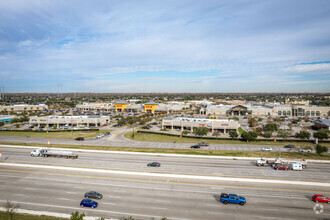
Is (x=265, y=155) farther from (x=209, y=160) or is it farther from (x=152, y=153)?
(x=152, y=153)

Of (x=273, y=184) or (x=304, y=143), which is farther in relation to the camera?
(x=304, y=143)

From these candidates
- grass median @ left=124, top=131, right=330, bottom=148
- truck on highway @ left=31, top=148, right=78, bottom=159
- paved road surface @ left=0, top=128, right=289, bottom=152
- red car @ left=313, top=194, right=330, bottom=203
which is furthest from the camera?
grass median @ left=124, top=131, right=330, bottom=148

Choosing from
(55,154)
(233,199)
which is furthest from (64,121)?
(233,199)

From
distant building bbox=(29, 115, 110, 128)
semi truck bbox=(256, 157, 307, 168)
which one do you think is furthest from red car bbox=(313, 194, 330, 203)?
distant building bbox=(29, 115, 110, 128)

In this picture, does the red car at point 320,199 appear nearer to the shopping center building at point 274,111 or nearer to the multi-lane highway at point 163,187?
the multi-lane highway at point 163,187

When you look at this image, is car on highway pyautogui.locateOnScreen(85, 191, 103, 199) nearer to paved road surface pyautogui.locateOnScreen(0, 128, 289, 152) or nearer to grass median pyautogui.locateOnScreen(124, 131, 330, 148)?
paved road surface pyautogui.locateOnScreen(0, 128, 289, 152)

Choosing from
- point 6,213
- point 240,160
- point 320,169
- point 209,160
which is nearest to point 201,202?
point 209,160
